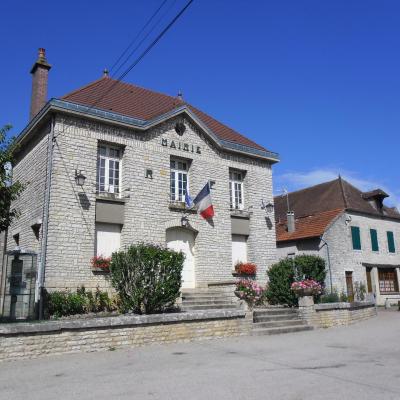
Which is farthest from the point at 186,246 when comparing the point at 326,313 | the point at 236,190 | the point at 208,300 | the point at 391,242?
the point at 391,242

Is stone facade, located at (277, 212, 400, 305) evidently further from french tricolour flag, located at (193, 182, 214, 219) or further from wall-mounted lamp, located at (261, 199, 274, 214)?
french tricolour flag, located at (193, 182, 214, 219)

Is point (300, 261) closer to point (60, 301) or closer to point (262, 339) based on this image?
point (262, 339)

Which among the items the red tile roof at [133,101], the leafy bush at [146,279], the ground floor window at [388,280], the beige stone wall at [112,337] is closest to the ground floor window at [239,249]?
the red tile roof at [133,101]

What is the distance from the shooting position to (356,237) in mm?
24266

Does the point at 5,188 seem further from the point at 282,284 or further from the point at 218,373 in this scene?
the point at 282,284

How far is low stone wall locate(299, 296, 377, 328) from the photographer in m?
13.1

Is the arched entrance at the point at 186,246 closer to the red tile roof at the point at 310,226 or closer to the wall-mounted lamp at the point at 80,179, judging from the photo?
the wall-mounted lamp at the point at 80,179

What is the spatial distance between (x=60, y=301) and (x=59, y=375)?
5382 mm

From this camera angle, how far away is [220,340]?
10.4 metres

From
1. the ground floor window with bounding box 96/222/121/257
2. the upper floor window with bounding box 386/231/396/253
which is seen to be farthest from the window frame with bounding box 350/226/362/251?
the ground floor window with bounding box 96/222/121/257

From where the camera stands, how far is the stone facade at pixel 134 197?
508 inches

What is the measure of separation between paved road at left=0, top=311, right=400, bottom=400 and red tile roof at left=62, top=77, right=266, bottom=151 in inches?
337

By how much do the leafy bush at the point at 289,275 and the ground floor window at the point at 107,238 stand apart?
565 cm

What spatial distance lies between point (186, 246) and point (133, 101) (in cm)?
596
